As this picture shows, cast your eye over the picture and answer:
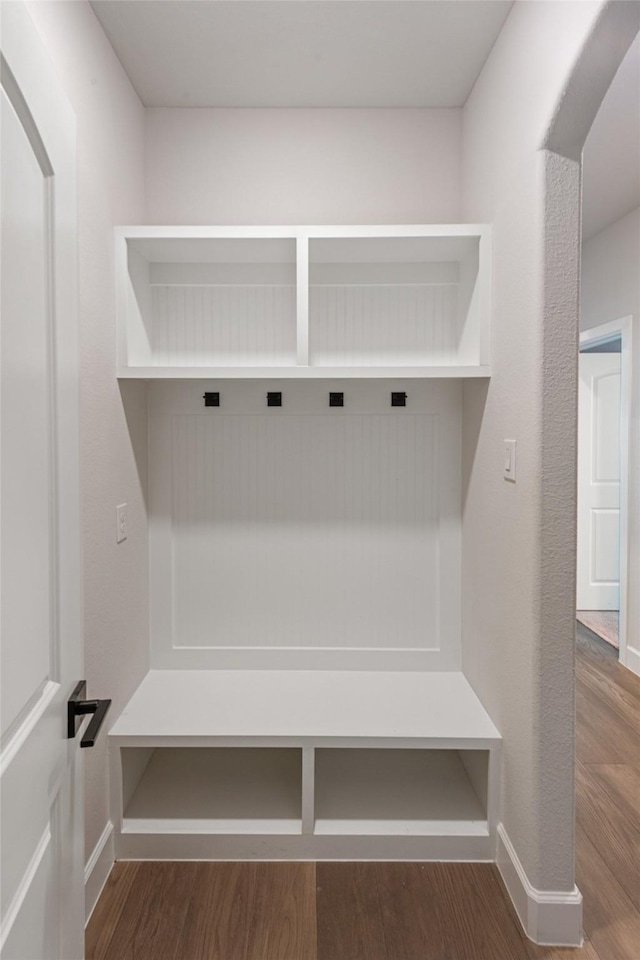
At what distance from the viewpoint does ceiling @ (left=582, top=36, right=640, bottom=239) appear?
2281mm

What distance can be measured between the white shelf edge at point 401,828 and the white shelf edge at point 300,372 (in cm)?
150

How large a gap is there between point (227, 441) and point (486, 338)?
109 cm

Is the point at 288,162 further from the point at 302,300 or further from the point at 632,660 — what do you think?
the point at 632,660

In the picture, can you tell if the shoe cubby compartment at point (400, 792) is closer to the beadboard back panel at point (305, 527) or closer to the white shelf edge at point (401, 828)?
the white shelf edge at point (401, 828)

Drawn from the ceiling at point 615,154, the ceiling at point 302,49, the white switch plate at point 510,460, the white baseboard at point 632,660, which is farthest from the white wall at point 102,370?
the white baseboard at point 632,660

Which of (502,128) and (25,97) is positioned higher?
(502,128)

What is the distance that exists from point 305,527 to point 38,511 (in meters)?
1.59

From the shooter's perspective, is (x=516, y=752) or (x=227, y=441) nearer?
(x=516, y=752)

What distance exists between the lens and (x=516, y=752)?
1.77 m

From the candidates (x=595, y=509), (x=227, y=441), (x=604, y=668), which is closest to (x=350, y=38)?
(x=227, y=441)

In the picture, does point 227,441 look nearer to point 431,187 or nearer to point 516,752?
point 431,187

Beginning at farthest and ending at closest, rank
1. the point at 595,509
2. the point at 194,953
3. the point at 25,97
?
the point at 595,509, the point at 194,953, the point at 25,97

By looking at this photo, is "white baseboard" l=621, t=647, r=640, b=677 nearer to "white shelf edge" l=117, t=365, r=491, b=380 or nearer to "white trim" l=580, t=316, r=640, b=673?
"white trim" l=580, t=316, r=640, b=673

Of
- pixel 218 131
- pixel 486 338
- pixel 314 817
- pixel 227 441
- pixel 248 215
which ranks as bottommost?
pixel 314 817
